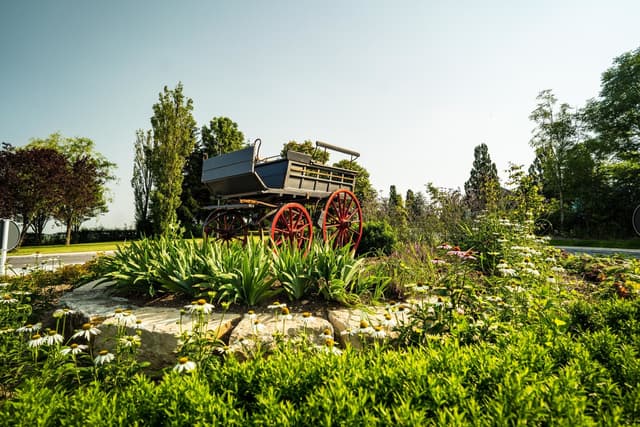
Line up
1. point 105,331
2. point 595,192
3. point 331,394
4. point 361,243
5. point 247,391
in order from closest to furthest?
point 331,394 → point 247,391 → point 105,331 → point 361,243 → point 595,192

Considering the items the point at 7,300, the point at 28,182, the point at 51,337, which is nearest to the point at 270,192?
the point at 7,300

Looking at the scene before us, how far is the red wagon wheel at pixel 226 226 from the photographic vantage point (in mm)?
6828

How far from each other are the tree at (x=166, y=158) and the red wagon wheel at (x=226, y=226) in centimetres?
1404

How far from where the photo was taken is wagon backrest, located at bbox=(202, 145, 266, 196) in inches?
225

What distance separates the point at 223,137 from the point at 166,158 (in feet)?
28.1

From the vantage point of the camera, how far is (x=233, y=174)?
5926 millimetres

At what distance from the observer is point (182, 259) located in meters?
3.96

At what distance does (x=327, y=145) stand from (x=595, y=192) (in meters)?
24.9

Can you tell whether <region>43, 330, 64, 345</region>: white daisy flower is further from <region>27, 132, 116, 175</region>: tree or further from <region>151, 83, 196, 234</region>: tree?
<region>27, 132, 116, 175</region>: tree

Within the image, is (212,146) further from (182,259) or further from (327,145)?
(182,259)

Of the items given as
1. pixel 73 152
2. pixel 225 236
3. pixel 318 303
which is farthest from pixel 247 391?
pixel 73 152

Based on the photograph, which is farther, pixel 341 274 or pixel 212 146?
pixel 212 146

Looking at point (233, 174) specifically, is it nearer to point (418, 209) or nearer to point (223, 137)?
point (418, 209)

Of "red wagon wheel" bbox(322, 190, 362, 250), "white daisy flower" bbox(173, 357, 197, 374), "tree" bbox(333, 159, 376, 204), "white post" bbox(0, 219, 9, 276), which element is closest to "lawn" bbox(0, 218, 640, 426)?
"white daisy flower" bbox(173, 357, 197, 374)
